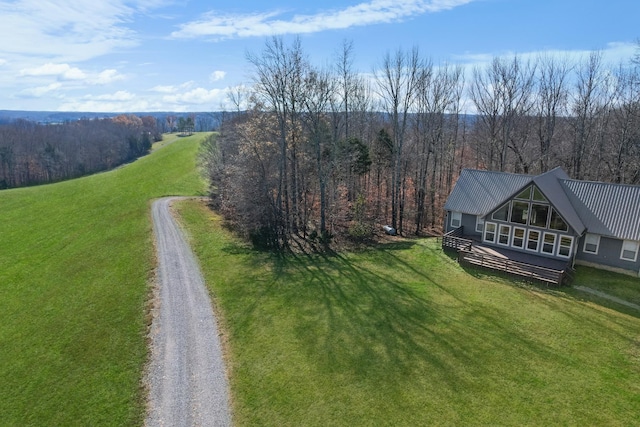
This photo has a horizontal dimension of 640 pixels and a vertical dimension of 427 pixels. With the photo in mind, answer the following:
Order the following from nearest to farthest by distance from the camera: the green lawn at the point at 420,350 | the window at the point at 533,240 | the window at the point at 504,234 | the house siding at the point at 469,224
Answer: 1. the green lawn at the point at 420,350
2. the window at the point at 533,240
3. the window at the point at 504,234
4. the house siding at the point at 469,224

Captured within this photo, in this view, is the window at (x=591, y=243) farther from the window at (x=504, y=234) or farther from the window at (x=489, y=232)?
the window at (x=489, y=232)

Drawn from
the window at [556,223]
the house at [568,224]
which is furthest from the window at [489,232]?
the window at [556,223]

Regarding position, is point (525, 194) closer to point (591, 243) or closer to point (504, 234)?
point (504, 234)

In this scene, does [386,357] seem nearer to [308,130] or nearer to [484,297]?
[484,297]

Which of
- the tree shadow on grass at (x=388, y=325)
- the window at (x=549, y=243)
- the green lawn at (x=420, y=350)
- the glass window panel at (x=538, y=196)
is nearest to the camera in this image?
the green lawn at (x=420, y=350)

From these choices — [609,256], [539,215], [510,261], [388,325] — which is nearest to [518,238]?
[539,215]
